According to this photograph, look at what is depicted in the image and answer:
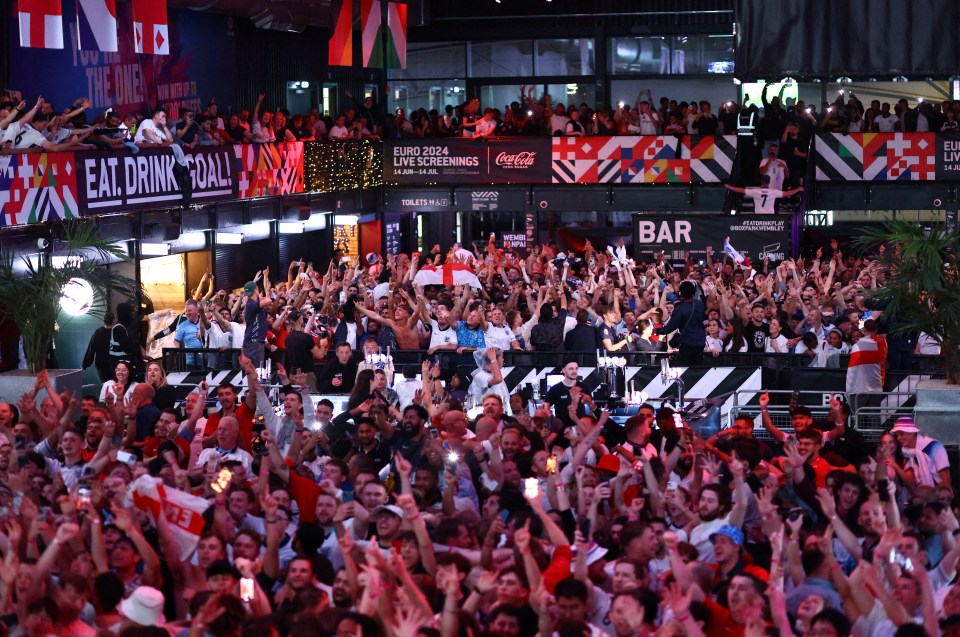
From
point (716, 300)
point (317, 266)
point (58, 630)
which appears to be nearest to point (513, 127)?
point (317, 266)

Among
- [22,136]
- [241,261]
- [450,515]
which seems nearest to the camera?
[450,515]

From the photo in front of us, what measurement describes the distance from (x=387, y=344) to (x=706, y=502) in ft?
27.5

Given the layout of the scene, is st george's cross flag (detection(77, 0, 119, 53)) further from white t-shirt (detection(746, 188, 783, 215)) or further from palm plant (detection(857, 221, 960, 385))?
white t-shirt (detection(746, 188, 783, 215))

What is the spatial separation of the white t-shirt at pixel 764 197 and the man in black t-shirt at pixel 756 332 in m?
11.1

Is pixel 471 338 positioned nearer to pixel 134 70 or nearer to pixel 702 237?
pixel 702 237

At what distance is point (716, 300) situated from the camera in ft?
63.6

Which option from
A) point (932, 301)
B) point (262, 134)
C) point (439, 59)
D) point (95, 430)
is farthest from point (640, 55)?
point (95, 430)

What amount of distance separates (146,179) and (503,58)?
15283 mm

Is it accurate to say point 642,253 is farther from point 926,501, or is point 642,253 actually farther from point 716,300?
point 926,501

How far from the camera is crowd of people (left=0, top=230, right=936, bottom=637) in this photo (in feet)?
27.1

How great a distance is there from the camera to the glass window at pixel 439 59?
3703cm

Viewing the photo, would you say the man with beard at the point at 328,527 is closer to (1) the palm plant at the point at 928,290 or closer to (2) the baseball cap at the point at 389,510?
(2) the baseball cap at the point at 389,510

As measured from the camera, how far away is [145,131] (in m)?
23.6

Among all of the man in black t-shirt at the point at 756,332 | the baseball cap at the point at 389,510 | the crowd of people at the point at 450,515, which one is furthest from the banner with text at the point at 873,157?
the baseball cap at the point at 389,510
